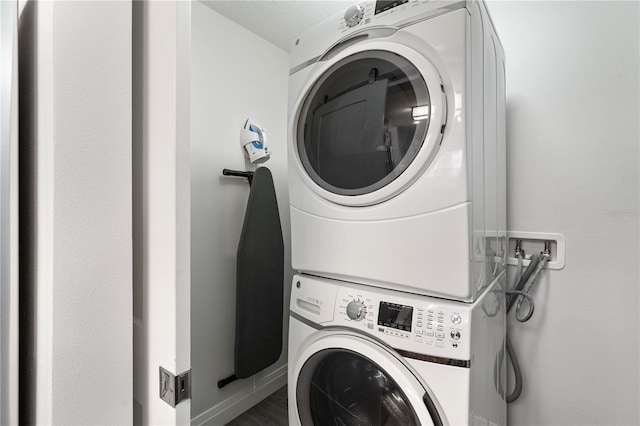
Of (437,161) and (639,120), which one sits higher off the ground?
(639,120)

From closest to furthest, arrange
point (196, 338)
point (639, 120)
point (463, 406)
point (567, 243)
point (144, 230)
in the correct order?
1. point (144, 230)
2. point (463, 406)
3. point (639, 120)
4. point (567, 243)
5. point (196, 338)

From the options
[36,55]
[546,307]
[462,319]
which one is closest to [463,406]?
[462,319]

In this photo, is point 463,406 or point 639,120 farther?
point 639,120

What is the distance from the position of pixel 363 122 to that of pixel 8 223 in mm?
908

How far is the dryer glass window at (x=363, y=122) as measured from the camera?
3.10ft

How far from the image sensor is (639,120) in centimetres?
118

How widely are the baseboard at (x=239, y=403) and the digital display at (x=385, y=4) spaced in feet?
6.95

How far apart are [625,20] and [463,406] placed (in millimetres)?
1539

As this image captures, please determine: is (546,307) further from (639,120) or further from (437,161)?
(437,161)

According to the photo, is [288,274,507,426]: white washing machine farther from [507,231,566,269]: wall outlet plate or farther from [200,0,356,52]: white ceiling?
[200,0,356,52]: white ceiling

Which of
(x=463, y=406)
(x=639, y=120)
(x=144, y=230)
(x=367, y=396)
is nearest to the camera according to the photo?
(x=144, y=230)

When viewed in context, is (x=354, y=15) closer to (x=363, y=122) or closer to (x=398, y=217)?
(x=363, y=122)

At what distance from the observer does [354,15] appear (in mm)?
1076

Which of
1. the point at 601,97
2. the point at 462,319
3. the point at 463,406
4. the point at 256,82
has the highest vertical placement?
the point at 256,82
